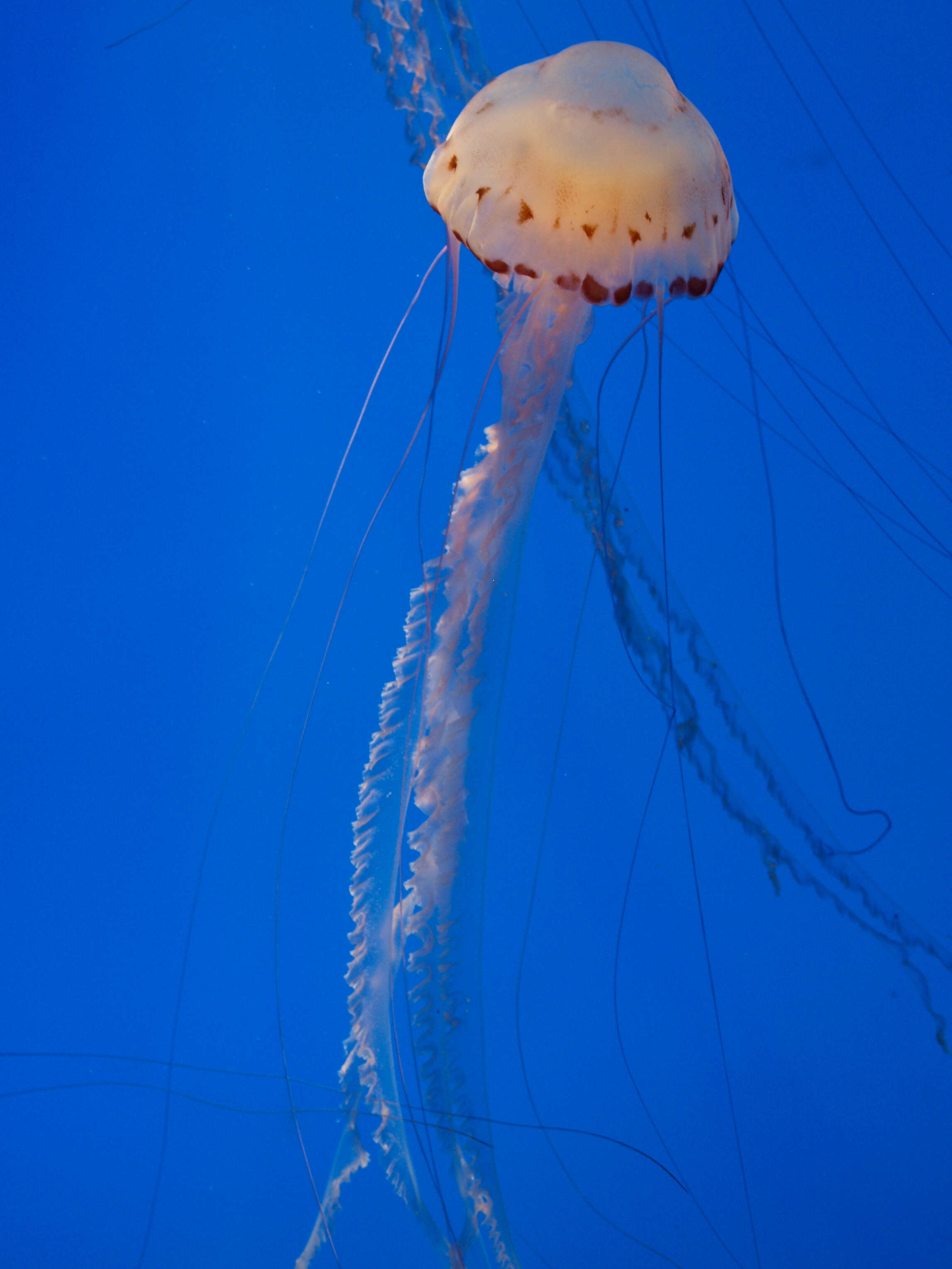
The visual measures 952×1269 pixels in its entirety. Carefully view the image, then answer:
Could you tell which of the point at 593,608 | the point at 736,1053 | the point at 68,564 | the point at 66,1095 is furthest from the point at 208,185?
the point at 736,1053

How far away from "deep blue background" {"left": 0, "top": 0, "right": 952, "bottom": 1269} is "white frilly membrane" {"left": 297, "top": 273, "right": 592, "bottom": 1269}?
0.57ft

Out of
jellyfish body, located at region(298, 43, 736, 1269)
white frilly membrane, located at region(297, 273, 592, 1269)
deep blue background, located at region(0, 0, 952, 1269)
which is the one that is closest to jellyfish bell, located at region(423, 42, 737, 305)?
jellyfish body, located at region(298, 43, 736, 1269)

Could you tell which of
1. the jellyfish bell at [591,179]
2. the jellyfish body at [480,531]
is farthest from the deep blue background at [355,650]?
the jellyfish bell at [591,179]

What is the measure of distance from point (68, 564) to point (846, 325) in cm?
180

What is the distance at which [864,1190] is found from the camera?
229cm

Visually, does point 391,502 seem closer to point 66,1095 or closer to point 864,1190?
point 66,1095

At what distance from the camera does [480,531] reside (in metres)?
1.84

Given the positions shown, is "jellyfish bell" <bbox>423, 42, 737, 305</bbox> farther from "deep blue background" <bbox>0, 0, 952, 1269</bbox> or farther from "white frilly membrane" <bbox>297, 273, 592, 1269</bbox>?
"deep blue background" <bbox>0, 0, 952, 1269</bbox>

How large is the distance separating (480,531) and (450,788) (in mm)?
538

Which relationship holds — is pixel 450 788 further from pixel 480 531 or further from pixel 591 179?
pixel 591 179

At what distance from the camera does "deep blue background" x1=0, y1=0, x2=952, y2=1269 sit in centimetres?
187

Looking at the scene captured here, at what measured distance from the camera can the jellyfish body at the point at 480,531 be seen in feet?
4.73

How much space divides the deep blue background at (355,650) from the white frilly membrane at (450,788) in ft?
0.57

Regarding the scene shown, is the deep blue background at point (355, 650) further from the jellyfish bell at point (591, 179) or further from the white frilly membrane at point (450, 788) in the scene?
the jellyfish bell at point (591, 179)
